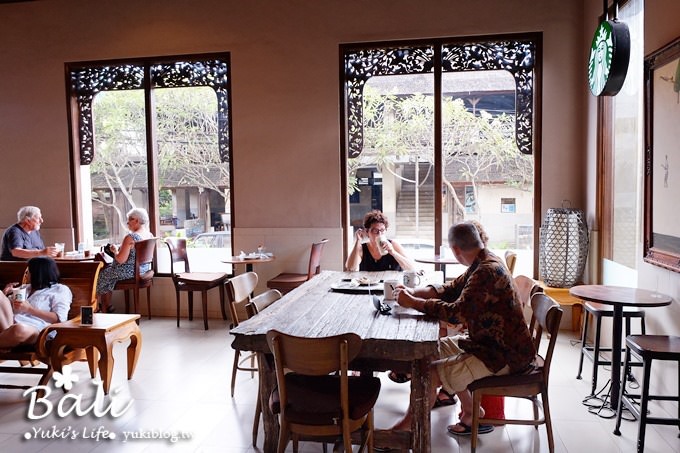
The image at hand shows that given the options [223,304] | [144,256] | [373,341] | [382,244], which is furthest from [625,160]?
[144,256]

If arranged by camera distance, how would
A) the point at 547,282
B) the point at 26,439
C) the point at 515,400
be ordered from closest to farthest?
the point at 26,439
the point at 515,400
the point at 547,282

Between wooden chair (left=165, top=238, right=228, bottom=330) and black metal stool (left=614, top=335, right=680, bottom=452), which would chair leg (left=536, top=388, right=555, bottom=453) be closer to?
black metal stool (left=614, top=335, right=680, bottom=452)

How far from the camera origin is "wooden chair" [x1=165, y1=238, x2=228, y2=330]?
5668mm

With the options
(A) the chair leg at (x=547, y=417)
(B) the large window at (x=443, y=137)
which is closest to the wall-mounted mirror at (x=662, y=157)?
(A) the chair leg at (x=547, y=417)

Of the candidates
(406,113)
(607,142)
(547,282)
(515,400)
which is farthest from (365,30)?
(515,400)

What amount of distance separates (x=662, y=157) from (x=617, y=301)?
105 cm

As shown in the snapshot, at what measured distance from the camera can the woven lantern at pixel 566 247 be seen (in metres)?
5.04

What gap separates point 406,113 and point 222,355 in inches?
124

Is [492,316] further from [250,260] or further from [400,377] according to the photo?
[250,260]

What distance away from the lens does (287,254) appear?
19.8 ft

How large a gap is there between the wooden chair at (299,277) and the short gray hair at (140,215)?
5.59 ft

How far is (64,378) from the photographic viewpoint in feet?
12.8

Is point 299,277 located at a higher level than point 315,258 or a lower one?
lower

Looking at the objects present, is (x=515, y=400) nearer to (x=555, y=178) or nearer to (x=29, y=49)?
(x=555, y=178)
